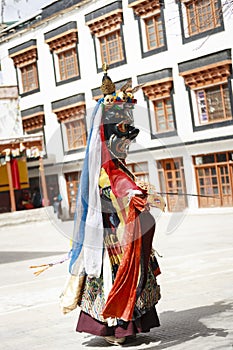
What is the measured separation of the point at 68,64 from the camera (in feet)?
105

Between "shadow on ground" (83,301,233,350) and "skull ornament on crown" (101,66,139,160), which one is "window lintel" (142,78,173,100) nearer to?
"shadow on ground" (83,301,233,350)

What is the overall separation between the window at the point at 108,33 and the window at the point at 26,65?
4.62 meters

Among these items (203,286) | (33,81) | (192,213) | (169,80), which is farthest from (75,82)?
(203,286)

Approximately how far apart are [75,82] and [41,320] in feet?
78.9

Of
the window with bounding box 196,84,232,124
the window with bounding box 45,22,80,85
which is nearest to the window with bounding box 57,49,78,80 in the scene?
the window with bounding box 45,22,80,85

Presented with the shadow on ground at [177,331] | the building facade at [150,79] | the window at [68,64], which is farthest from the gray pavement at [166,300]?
the window at [68,64]

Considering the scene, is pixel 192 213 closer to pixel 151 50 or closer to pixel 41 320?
pixel 151 50

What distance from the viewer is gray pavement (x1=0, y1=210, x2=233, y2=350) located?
21.5 feet

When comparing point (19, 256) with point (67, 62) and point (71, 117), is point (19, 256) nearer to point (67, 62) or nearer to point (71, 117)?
point (71, 117)

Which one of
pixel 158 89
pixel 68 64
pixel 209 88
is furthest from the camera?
pixel 68 64

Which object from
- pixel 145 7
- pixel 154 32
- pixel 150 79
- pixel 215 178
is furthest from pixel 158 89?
pixel 215 178

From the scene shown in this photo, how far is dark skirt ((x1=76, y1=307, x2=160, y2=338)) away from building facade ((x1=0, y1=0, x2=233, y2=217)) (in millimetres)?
13387

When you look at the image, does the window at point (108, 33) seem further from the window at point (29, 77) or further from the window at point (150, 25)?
the window at point (29, 77)

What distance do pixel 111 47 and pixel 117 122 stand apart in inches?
910
